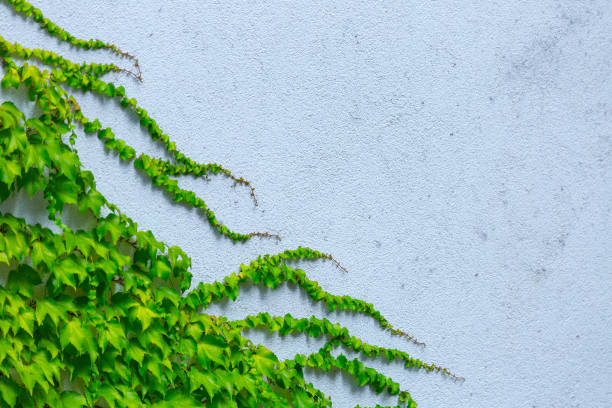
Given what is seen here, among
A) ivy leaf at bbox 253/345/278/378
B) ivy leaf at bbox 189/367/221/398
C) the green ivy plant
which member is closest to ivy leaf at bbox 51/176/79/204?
the green ivy plant

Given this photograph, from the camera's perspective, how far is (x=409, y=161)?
2.41 meters

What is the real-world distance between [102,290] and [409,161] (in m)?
1.18

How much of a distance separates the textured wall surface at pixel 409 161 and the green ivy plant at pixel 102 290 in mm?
48

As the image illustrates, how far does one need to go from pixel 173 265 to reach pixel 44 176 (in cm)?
45

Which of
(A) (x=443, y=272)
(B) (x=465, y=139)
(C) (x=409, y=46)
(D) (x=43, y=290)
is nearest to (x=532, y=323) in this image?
(A) (x=443, y=272)

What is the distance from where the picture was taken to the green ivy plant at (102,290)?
5.62 feet

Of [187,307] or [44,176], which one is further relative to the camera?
[187,307]

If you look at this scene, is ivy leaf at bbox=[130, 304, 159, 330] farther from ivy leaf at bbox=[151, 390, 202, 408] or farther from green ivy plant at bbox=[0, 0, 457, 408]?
ivy leaf at bbox=[151, 390, 202, 408]

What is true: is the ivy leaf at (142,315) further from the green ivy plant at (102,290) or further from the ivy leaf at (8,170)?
the ivy leaf at (8,170)

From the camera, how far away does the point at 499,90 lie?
258cm

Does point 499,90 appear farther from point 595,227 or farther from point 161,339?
point 161,339

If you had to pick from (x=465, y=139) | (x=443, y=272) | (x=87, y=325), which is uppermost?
(x=465, y=139)

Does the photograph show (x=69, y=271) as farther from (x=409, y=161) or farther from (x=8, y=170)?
(x=409, y=161)

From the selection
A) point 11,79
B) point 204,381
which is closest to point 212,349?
point 204,381
